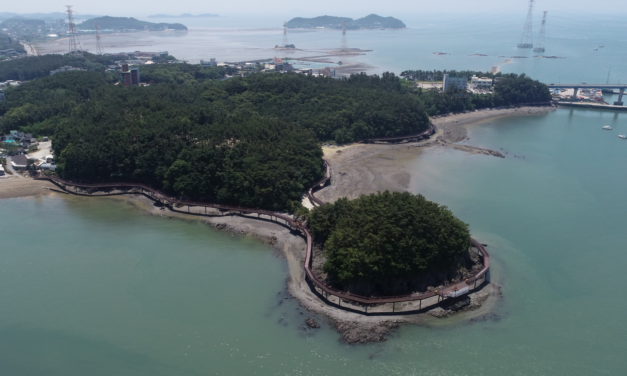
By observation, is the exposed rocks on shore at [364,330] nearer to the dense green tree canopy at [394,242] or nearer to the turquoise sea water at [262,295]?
the turquoise sea water at [262,295]

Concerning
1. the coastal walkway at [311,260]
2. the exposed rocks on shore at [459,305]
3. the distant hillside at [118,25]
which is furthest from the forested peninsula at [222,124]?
the distant hillside at [118,25]

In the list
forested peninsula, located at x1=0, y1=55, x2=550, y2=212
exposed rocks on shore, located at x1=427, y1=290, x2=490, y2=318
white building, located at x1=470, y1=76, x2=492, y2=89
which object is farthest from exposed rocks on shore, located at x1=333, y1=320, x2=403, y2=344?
white building, located at x1=470, y1=76, x2=492, y2=89

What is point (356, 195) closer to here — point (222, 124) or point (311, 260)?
point (311, 260)

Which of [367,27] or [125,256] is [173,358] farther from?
[367,27]

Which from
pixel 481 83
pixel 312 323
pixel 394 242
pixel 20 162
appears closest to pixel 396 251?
pixel 394 242

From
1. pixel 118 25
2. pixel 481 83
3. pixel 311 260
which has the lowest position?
pixel 311 260

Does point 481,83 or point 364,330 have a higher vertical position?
point 481,83

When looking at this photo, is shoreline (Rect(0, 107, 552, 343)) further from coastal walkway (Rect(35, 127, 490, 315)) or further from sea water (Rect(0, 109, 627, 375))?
sea water (Rect(0, 109, 627, 375))
